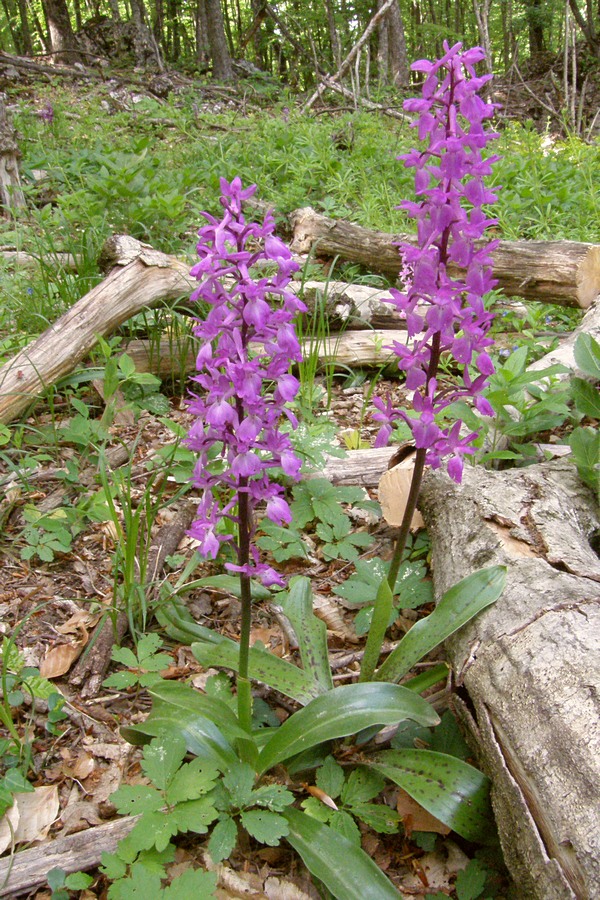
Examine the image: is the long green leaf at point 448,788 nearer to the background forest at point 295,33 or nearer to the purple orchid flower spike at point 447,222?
the purple orchid flower spike at point 447,222

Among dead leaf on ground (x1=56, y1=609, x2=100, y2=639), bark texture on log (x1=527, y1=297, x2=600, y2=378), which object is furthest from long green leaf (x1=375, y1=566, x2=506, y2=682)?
Answer: bark texture on log (x1=527, y1=297, x2=600, y2=378)

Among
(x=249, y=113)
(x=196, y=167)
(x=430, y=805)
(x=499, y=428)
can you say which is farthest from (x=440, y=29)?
(x=430, y=805)

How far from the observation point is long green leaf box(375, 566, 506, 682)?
5.97 feet

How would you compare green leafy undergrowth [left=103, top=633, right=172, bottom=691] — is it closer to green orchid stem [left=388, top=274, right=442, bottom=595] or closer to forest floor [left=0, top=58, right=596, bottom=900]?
forest floor [left=0, top=58, right=596, bottom=900]

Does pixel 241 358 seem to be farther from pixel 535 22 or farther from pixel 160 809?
pixel 535 22

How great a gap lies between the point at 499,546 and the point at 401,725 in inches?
24.4

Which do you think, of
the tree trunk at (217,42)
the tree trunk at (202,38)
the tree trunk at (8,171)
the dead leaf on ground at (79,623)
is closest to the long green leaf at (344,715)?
the dead leaf on ground at (79,623)

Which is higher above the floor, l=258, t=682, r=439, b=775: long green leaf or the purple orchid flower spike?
the purple orchid flower spike

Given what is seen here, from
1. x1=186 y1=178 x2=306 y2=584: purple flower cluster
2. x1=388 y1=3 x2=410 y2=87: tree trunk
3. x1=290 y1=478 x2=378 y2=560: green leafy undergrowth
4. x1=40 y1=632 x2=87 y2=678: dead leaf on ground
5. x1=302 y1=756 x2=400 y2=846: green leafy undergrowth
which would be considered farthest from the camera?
x1=388 y1=3 x2=410 y2=87: tree trunk

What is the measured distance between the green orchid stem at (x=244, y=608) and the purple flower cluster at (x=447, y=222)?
0.48 metres

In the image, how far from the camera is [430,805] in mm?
1598

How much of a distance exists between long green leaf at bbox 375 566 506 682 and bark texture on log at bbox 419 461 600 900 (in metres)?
0.05

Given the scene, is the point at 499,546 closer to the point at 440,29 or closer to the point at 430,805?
the point at 430,805

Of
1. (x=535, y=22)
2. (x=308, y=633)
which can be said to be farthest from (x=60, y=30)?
(x=308, y=633)
